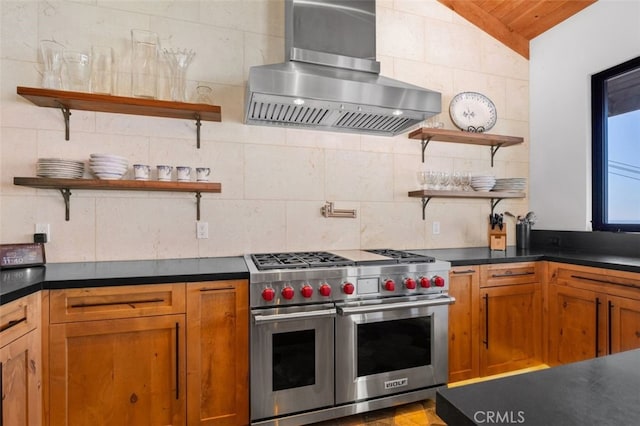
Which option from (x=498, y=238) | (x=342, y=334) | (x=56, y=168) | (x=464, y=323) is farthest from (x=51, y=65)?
(x=498, y=238)

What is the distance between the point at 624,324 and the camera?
2.02 m

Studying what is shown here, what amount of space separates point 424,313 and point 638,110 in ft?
7.47

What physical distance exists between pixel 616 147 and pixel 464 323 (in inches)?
75.0

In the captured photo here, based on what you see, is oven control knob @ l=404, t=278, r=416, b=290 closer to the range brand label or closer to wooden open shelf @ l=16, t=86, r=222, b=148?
the range brand label

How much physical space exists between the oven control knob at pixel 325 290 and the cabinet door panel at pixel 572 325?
1.72m

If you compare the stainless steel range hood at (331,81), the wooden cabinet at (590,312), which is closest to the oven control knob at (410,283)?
the stainless steel range hood at (331,81)

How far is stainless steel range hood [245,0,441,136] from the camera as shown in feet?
6.19

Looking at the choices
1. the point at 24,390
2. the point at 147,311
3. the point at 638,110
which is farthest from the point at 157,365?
the point at 638,110

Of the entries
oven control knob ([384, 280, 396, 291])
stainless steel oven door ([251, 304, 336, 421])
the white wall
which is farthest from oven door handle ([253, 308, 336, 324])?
the white wall

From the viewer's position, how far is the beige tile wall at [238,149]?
2.04 metres

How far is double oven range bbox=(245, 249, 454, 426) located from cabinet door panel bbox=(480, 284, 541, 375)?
424 mm

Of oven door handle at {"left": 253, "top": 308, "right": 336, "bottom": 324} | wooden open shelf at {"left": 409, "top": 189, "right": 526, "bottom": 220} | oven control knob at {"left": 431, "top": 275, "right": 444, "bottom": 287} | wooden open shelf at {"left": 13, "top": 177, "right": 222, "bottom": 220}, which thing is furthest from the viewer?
wooden open shelf at {"left": 409, "top": 189, "right": 526, "bottom": 220}

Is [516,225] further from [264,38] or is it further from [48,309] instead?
[48,309]

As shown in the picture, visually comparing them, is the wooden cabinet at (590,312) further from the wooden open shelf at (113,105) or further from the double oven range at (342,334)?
the wooden open shelf at (113,105)
